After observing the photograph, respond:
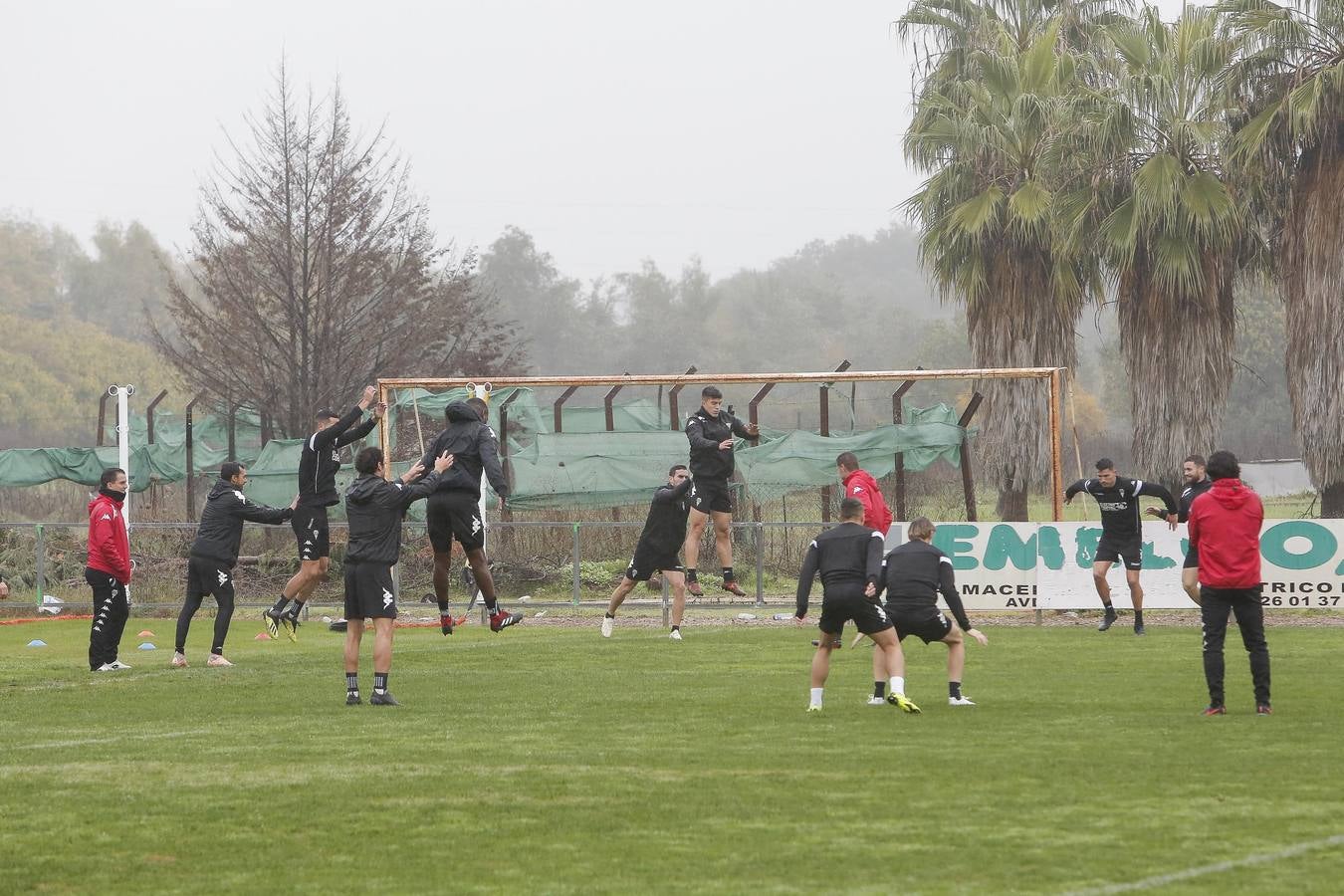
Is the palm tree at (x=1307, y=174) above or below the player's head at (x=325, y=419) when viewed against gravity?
above

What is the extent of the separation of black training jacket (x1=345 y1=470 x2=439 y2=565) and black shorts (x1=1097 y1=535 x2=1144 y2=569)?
34.8 ft

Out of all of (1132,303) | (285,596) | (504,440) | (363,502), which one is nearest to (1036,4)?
(1132,303)

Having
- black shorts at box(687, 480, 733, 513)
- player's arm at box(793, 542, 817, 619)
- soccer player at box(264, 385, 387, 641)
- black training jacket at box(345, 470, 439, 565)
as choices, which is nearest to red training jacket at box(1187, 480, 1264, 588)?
player's arm at box(793, 542, 817, 619)

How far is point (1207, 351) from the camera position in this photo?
27.8 meters

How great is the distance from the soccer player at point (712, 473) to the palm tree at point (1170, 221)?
9.57 meters

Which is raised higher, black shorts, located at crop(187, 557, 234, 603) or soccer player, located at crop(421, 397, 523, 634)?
soccer player, located at crop(421, 397, 523, 634)

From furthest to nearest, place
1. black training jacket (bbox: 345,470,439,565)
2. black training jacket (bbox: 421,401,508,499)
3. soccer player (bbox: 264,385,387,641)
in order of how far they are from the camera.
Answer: soccer player (bbox: 264,385,387,641), black training jacket (bbox: 421,401,508,499), black training jacket (bbox: 345,470,439,565)

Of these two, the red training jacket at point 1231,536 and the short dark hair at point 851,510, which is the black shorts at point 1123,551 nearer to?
the red training jacket at point 1231,536

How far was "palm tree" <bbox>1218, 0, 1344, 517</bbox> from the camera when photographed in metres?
25.8

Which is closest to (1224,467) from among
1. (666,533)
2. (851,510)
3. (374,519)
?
(851,510)

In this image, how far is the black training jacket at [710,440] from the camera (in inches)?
797

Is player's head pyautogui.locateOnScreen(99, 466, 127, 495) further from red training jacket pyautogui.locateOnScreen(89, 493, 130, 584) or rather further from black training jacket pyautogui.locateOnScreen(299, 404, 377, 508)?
black training jacket pyautogui.locateOnScreen(299, 404, 377, 508)

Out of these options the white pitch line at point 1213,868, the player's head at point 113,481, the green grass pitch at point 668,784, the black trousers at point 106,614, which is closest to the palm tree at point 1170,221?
the green grass pitch at point 668,784

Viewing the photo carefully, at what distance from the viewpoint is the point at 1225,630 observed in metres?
12.6
